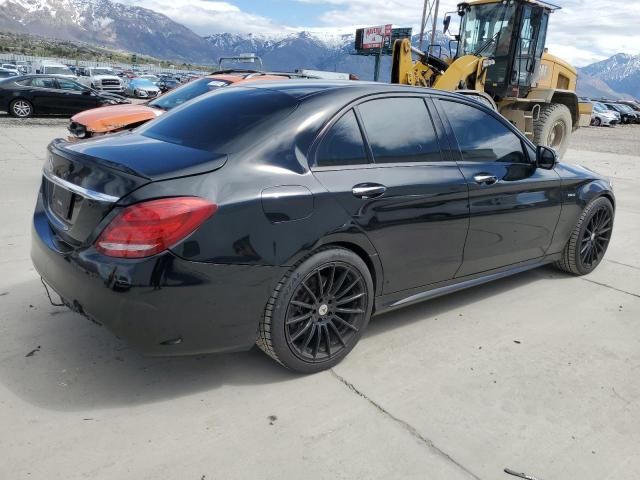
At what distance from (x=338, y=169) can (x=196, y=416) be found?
1452 mm

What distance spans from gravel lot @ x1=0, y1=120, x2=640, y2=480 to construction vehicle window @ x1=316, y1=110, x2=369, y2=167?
3.83 ft

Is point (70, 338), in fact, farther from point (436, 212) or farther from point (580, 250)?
point (580, 250)

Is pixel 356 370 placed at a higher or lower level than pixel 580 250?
lower

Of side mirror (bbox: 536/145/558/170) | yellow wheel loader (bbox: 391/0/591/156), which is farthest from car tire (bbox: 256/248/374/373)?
yellow wheel loader (bbox: 391/0/591/156)

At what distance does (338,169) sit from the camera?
304cm

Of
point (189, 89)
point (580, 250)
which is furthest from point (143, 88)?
point (580, 250)

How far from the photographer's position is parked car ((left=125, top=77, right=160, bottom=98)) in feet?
111

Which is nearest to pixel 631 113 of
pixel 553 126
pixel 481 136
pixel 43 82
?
pixel 553 126

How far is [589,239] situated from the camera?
492 centimetres

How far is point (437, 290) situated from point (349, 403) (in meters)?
1.13

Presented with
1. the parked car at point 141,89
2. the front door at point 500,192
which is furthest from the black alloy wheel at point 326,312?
the parked car at point 141,89

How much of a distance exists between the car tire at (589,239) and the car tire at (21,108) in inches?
644

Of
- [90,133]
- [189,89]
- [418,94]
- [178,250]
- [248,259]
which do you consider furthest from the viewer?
[189,89]

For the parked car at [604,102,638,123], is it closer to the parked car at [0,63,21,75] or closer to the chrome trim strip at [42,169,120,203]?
the parked car at [0,63,21,75]
